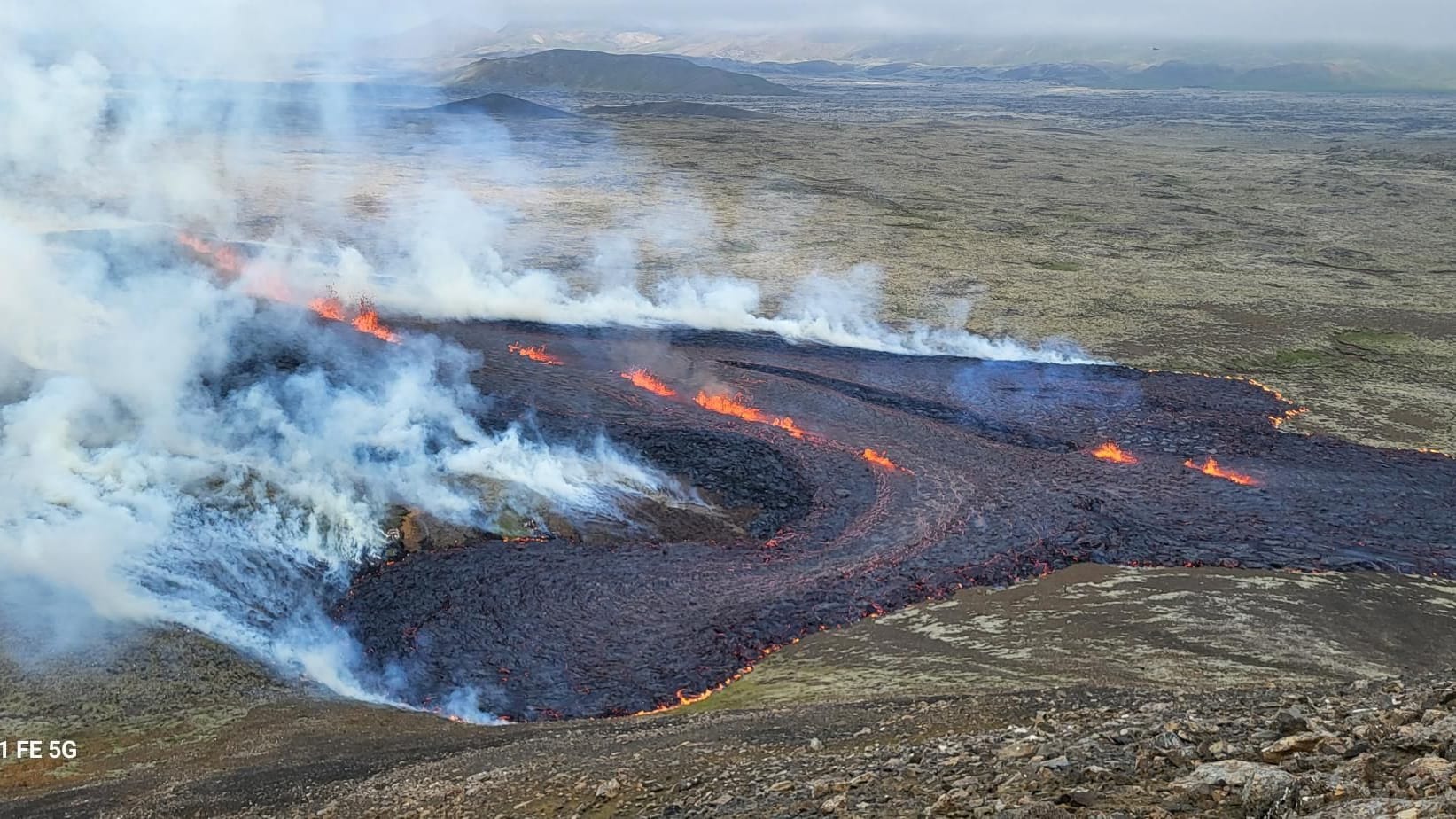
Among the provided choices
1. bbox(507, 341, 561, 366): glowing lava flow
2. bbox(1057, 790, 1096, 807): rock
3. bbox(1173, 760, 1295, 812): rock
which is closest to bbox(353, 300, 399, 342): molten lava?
bbox(507, 341, 561, 366): glowing lava flow

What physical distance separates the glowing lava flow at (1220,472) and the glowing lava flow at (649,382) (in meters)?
14.7

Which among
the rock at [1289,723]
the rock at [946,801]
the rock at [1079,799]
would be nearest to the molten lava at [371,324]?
the rock at [946,801]

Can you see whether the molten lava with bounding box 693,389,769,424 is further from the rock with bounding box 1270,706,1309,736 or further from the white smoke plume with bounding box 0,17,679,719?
the rock with bounding box 1270,706,1309,736

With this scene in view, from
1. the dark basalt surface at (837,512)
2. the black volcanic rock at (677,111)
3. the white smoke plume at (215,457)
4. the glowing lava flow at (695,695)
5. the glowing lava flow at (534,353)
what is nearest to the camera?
the glowing lava flow at (695,695)

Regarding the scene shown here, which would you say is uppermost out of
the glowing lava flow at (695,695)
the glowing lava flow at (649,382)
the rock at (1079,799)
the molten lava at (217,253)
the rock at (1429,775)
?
the molten lava at (217,253)

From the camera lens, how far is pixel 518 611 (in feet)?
66.3

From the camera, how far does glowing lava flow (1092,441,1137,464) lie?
28172 millimetres

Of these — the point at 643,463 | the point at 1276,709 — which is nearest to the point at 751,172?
the point at 643,463

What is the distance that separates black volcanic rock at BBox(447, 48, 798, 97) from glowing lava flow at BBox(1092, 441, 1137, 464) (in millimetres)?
169058

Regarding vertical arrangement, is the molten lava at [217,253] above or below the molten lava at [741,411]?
above

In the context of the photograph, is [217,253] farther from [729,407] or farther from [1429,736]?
[1429,736]

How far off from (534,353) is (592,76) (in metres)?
172

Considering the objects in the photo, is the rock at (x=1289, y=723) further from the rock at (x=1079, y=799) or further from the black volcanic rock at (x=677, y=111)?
the black volcanic rock at (x=677, y=111)

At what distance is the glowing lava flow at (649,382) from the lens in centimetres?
3114
